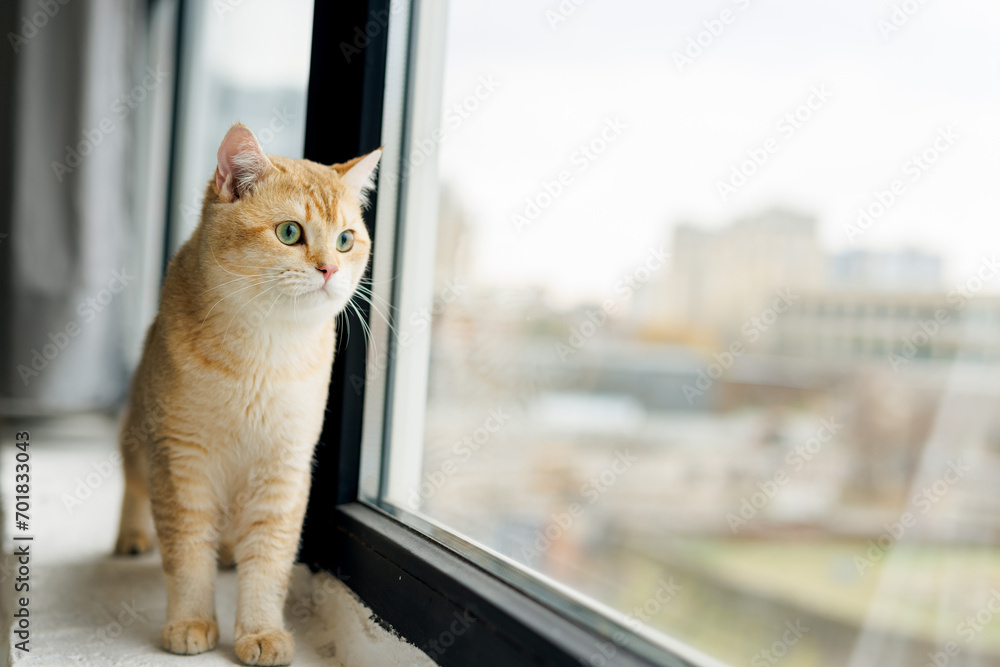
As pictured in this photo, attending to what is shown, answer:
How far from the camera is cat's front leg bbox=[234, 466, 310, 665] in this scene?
0.78 metres

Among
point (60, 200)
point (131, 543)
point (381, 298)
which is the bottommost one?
point (131, 543)

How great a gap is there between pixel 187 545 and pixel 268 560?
0.10m

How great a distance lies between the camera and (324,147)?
110 cm

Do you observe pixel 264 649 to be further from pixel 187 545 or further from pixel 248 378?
pixel 248 378

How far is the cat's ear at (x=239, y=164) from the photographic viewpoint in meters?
0.83

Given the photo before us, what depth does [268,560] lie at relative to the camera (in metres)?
0.85

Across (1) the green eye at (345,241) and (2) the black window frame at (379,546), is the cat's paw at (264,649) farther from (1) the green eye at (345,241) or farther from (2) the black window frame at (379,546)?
(1) the green eye at (345,241)

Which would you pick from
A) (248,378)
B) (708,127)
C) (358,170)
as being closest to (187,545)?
(248,378)

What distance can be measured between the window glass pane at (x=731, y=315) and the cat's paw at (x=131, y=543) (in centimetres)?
50

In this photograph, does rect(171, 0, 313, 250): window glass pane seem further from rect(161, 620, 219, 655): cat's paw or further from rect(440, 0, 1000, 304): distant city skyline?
rect(161, 620, 219, 655): cat's paw

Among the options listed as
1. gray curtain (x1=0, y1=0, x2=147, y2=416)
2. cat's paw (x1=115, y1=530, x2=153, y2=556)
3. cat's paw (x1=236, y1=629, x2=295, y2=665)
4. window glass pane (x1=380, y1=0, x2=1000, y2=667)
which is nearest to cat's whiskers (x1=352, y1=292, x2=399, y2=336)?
window glass pane (x1=380, y1=0, x2=1000, y2=667)

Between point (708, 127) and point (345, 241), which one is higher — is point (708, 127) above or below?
above

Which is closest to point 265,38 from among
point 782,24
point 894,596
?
point 782,24

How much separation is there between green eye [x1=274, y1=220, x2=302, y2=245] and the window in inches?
6.8
